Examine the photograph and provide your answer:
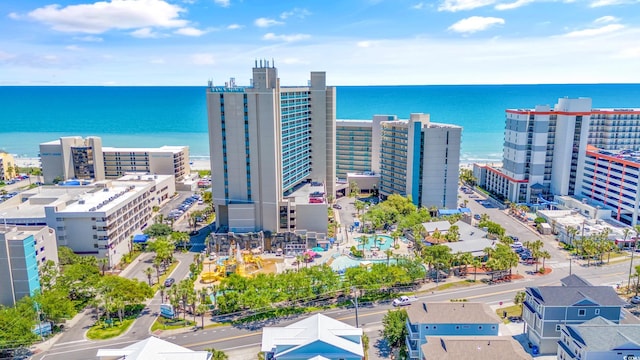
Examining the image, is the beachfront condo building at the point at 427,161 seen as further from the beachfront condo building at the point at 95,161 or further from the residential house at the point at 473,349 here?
the beachfront condo building at the point at 95,161

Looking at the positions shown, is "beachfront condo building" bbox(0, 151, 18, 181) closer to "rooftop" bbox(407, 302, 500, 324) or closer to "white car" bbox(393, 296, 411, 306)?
"white car" bbox(393, 296, 411, 306)

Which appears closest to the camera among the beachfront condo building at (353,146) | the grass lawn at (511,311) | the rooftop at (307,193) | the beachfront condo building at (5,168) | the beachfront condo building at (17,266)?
the beachfront condo building at (17,266)

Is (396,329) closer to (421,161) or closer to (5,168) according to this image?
(421,161)

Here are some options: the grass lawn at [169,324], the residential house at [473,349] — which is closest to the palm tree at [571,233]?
the residential house at [473,349]

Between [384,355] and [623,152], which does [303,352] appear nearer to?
[384,355]

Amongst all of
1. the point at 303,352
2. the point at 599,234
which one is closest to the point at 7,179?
the point at 303,352

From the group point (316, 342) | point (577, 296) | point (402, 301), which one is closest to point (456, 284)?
point (402, 301)

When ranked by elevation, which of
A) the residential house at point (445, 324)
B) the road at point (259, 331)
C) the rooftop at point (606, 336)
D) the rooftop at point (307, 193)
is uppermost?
the rooftop at point (307, 193)
